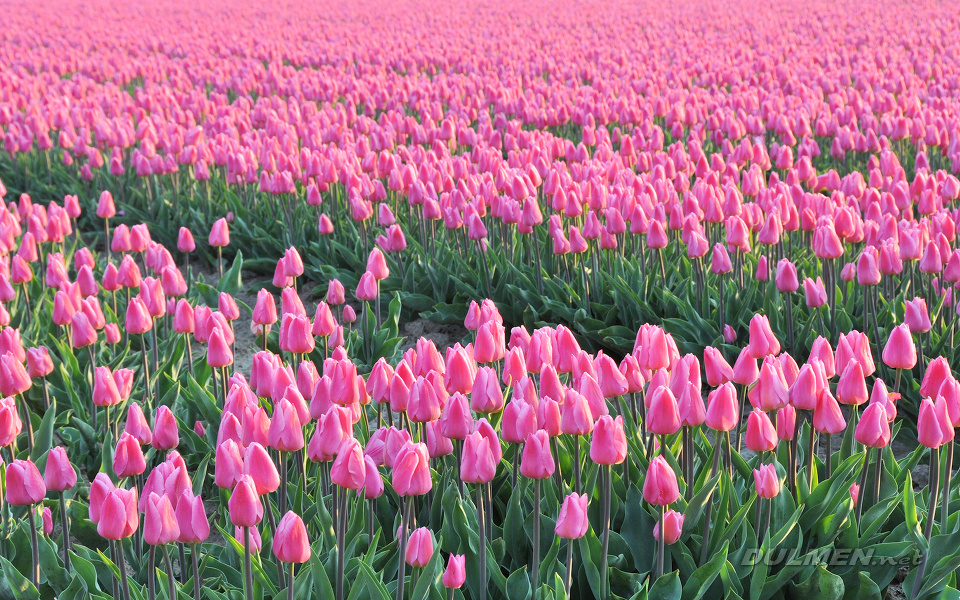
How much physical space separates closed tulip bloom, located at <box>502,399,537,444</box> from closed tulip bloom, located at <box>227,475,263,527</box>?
0.59 meters

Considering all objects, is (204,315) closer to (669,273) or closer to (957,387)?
(957,387)

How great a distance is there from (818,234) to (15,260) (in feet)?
11.3

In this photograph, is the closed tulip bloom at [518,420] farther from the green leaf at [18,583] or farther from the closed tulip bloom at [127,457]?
the green leaf at [18,583]

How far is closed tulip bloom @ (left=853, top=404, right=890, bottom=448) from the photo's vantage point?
219 centimetres

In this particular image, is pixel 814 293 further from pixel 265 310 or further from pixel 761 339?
pixel 265 310

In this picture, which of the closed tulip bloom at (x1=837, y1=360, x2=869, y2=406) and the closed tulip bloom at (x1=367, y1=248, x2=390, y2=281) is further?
the closed tulip bloom at (x1=367, y1=248, x2=390, y2=281)

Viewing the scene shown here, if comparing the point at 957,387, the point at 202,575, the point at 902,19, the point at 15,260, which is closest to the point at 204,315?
the point at 202,575

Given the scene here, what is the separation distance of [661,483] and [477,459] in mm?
400

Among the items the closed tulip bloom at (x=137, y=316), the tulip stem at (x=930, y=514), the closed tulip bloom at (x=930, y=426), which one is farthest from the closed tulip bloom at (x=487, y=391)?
the closed tulip bloom at (x=137, y=316)

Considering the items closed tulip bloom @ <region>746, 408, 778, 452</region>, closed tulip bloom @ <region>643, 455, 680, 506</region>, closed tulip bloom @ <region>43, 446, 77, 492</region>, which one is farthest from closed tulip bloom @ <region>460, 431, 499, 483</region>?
closed tulip bloom @ <region>43, 446, 77, 492</region>

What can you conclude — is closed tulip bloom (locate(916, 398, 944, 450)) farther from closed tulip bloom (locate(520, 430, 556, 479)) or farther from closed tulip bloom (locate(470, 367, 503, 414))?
closed tulip bloom (locate(470, 367, 503, 414))

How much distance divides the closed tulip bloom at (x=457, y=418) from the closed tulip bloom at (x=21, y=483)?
92 cm

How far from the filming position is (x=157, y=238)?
284 inches

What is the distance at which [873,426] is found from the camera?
220 cm
